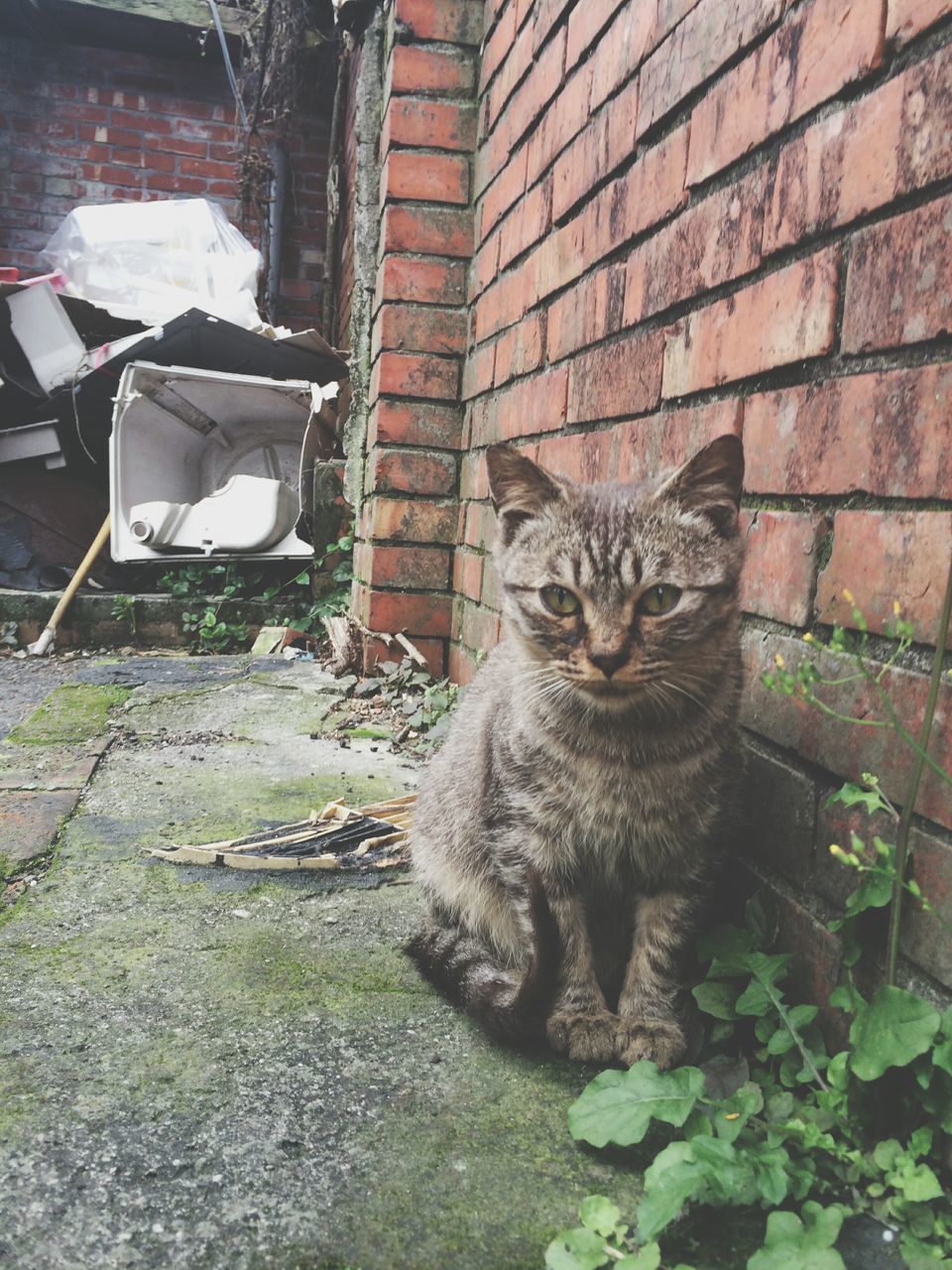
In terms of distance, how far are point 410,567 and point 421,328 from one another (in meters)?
0.86

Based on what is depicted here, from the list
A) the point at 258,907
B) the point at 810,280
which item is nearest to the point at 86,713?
the point at 258,907

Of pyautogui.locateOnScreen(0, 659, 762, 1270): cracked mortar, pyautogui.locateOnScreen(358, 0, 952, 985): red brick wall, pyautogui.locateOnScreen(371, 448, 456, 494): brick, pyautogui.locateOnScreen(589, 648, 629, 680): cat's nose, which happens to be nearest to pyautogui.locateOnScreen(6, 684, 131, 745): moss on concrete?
pyautogui.locateOnScreen(0, 659, 762, 1270): cracked mortar

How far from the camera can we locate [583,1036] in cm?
129

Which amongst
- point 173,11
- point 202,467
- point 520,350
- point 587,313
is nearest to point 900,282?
point 587,313

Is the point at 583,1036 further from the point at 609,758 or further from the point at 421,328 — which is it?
the point at 421,328

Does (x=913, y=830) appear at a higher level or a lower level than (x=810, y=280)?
lower

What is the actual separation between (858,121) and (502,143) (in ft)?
6.38

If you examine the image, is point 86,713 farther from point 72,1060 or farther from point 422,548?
point 72,1060

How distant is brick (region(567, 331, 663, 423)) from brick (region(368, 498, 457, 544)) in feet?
3.96

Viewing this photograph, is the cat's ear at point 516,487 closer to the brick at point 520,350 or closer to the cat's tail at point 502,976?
the cat's tail at point 502,976

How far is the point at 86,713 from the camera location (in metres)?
3.02

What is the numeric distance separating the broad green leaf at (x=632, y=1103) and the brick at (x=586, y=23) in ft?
6.65

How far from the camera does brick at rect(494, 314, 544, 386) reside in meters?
2.44

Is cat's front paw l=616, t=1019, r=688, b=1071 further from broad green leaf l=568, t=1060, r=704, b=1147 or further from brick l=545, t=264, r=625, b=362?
brick l=545, t=264, r=625, b=362
